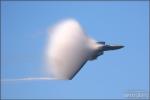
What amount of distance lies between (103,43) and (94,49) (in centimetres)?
388

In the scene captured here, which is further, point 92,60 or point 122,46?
point 122,46

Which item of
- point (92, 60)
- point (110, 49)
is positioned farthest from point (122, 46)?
point (92, 60)

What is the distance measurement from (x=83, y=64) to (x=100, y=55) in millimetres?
6783

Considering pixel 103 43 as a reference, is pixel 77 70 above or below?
below

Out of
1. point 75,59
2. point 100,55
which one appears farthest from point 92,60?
point 75,59

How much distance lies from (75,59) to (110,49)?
568 inches

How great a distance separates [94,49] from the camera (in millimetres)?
145125

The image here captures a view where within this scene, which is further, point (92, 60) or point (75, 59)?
point (75, 59)

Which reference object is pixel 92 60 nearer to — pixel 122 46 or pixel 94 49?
pixel 94 49

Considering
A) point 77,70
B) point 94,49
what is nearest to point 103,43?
point 94,49

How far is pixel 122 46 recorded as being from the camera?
151625 mm

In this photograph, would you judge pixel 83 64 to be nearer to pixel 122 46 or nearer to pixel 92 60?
pixel 92 60

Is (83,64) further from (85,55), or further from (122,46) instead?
(122,46)

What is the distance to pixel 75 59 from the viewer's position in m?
155
